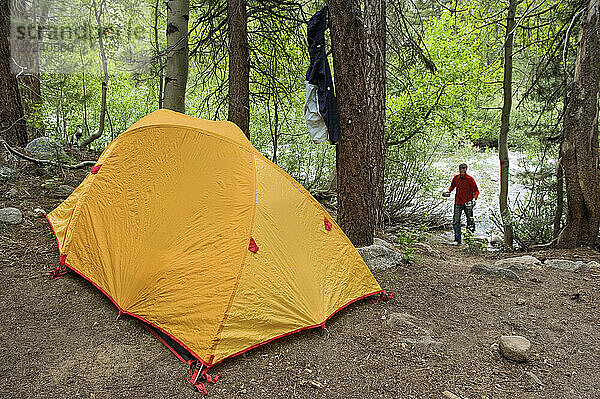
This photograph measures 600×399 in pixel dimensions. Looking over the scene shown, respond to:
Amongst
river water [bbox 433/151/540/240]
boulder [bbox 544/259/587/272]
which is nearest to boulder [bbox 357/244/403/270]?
boulder [bbox 544/259/587/272]

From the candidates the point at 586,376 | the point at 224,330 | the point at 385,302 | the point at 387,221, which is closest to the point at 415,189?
the point at 387,221

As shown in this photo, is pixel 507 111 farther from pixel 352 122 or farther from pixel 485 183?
pixel 485 183

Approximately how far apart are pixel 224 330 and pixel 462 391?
1631mm

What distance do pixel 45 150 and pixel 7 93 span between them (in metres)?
1.06

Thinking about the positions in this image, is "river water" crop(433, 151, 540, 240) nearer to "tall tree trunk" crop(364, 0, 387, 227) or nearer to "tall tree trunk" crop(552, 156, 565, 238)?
"tall tree trunk" crop(552, 156, 565, 238)

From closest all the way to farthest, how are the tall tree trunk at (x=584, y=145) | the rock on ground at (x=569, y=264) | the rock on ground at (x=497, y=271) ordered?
the rock on ground at (x=497, y=271) → the rock on ground at (x=569, y=264) → the tall tree trunk at (x=584, y=145)

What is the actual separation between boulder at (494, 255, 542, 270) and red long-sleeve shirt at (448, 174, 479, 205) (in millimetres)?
2996

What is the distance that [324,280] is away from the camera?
357 centimetres

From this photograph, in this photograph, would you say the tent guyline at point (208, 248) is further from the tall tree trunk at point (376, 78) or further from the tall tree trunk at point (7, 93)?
the tall tree trunk at point (7, 93)

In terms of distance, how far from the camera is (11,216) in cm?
531

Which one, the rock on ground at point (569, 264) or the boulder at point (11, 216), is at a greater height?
the boulder at point (11, 216)

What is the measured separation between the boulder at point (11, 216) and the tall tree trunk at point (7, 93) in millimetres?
1678

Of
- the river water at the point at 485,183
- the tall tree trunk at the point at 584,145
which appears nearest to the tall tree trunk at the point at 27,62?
the tall tree trunk at the point at 584,145

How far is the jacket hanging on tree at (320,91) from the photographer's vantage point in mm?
4094
